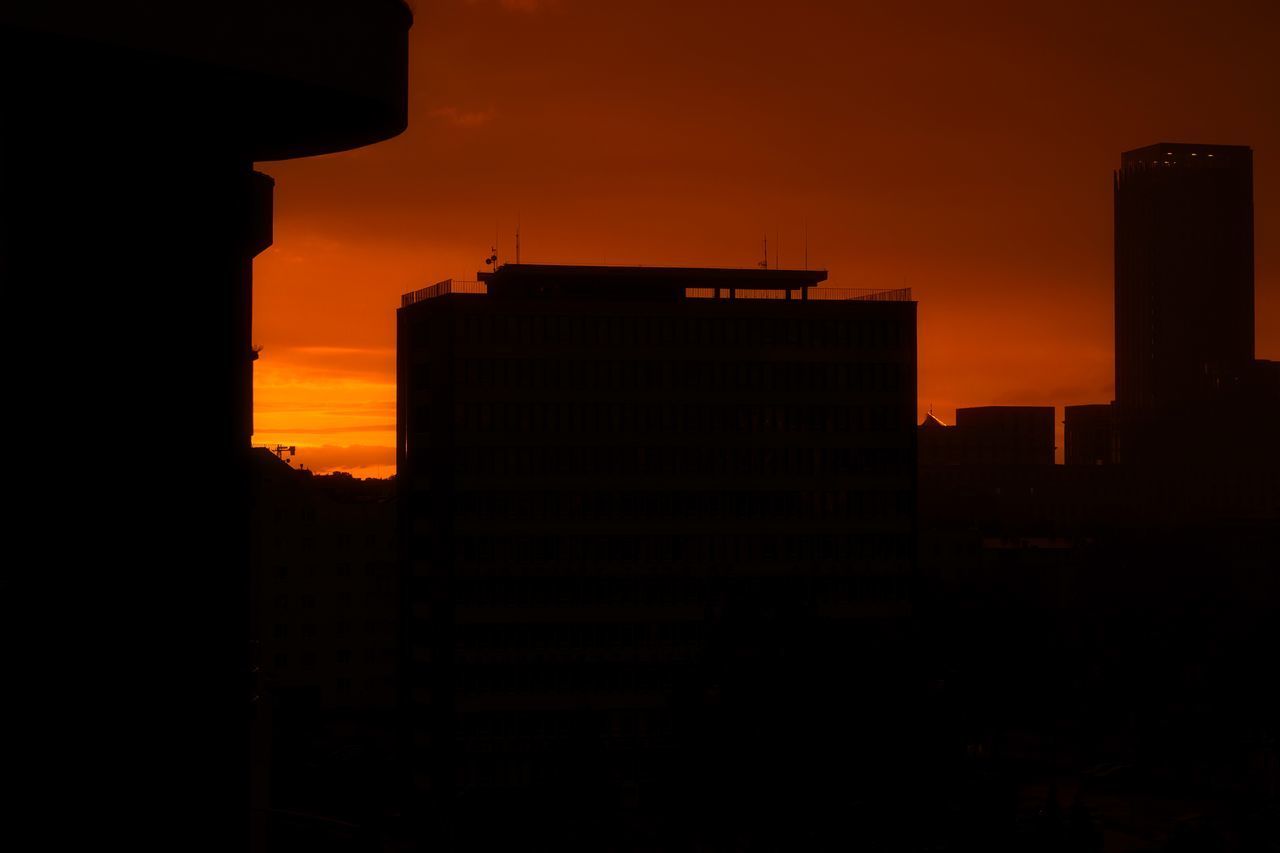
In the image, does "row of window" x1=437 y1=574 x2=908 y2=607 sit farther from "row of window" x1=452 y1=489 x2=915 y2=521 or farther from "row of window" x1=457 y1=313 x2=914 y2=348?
"row of window" x1=457 y1=313 x2=914 y2=348

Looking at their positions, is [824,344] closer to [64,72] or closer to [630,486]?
[630,486]

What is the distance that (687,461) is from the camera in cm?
11312

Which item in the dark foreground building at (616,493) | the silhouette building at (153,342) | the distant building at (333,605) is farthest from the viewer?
the distant building at (333,605)

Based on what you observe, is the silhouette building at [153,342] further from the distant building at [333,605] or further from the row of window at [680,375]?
the distant building at [333,605]

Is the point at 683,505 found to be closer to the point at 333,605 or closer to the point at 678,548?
the point at 678,548

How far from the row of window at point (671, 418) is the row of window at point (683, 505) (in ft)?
15.5

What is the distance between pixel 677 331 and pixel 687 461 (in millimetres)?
9840

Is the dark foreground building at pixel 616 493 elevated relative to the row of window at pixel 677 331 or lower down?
lower down

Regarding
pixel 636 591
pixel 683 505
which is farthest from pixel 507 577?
pixel 683 505

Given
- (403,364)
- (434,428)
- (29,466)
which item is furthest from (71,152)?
(403,364)

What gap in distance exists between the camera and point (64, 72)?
52.6 ft

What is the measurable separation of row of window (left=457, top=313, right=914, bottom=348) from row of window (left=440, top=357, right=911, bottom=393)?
4.86 feet

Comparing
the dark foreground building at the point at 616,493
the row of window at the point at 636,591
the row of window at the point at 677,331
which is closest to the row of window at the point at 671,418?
the dark foreground building at the point at 616,493

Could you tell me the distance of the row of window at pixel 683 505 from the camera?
357 feet
